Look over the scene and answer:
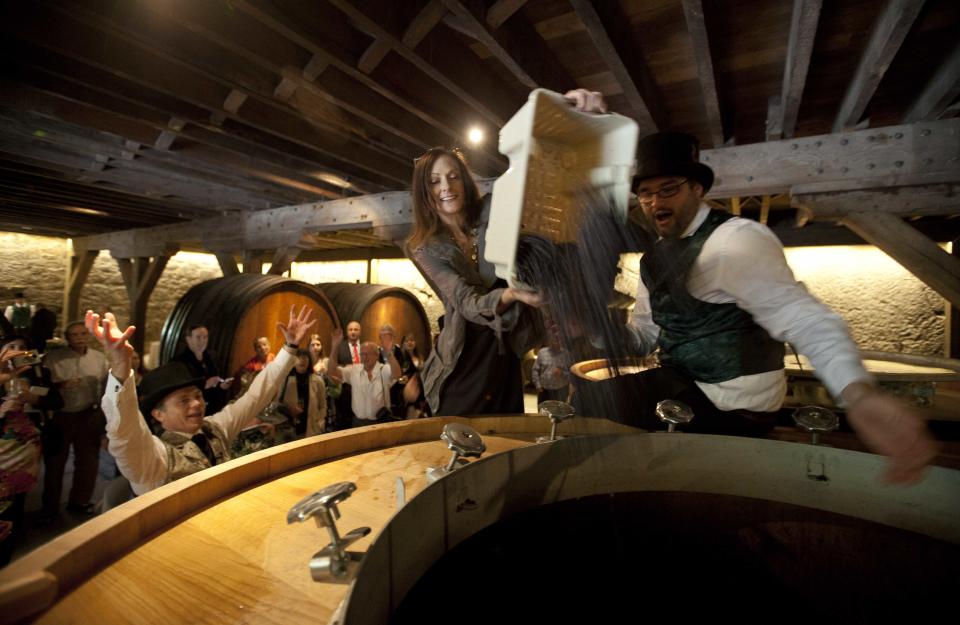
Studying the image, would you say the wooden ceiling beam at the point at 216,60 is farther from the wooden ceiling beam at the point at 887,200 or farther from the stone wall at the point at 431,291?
the stone wall at the point at 431,291

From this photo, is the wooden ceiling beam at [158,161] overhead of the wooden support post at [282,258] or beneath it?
overhead

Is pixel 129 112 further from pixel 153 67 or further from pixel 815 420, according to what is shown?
pixel 815 420

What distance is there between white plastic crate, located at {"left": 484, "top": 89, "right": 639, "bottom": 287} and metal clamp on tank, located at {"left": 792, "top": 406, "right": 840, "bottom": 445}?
90 cm

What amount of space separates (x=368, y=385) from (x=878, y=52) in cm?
459

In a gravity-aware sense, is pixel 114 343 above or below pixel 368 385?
above

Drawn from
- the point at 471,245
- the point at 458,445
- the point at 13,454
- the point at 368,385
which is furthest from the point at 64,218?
the point at 458,445

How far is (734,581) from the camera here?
1.24 metres

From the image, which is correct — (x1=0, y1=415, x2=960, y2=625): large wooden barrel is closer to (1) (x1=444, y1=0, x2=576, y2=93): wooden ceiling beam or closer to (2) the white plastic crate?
(2) the white plastic crate

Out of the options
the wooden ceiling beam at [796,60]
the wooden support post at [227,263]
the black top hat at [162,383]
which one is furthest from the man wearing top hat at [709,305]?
the wooden support post at [227,263]

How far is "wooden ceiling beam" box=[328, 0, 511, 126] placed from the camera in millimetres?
Result: 2135

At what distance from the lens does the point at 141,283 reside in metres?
8.99

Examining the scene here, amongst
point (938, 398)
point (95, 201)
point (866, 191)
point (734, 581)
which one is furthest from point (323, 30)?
point (95, 201)

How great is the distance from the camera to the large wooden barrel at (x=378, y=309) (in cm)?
612

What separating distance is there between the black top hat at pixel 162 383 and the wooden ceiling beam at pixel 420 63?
2.12 metres
